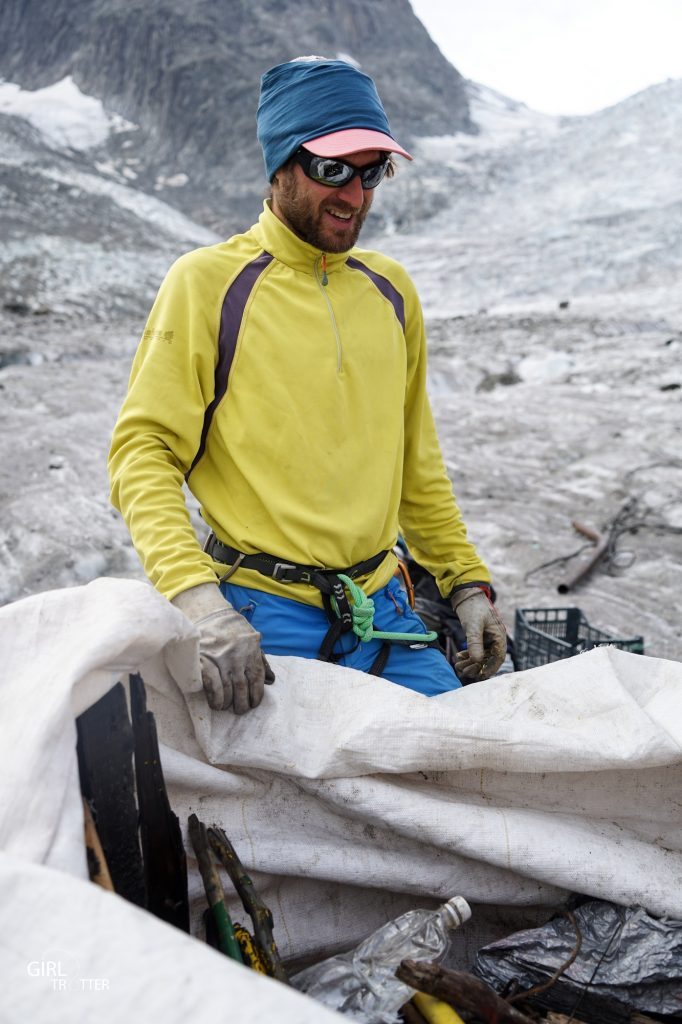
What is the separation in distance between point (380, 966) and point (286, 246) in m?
1.50

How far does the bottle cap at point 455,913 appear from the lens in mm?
1273

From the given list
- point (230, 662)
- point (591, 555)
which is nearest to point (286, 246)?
point (230, 662)

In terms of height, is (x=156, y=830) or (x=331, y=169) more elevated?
(x=331, y=169)

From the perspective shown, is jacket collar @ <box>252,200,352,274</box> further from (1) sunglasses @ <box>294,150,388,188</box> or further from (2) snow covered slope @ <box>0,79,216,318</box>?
(2) snow covered slope @ <box>0,79,216,318</box>

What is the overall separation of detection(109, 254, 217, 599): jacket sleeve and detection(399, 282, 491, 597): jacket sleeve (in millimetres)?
711

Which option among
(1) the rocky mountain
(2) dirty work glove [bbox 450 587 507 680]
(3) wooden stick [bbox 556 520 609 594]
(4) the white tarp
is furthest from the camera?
(1) the rocky mountain

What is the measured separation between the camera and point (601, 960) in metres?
1.28

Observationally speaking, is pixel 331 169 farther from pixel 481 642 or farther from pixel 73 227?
pixel 73 227

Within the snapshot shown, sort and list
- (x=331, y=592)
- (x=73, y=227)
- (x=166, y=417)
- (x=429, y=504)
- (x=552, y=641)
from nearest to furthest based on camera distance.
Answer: (x=166, y=417)
(x=331, y=592)
(x=429, y=504)
(x=552, y=641)
(x=73, y=227)

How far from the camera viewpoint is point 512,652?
3270 mm

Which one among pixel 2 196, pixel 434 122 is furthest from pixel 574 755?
pixel 434 122

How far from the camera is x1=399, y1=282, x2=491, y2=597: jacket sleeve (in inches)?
93.4

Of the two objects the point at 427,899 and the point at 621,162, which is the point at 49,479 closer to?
the point at 427,899

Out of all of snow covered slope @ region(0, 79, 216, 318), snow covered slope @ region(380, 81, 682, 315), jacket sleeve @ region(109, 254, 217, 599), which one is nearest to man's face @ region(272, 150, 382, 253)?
jacket sleeve @ region(109, 254, 217, 599)
